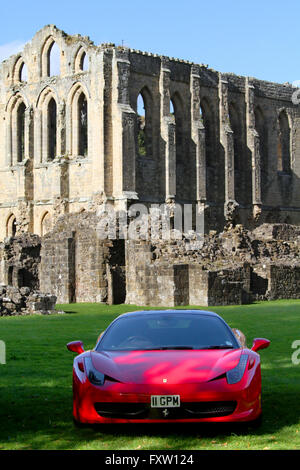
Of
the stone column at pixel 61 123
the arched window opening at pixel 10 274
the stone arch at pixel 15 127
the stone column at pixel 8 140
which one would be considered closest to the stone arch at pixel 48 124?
the stone column at pixel 61 123

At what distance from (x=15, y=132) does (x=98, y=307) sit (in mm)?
26571

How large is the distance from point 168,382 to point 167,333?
132 cm

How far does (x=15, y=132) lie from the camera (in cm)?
5272

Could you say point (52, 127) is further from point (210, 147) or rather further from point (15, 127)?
point (210, 147)

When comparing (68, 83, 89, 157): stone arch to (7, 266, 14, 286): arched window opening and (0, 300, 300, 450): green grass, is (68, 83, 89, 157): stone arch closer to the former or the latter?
(7, 266, 14, 286): arched window opening

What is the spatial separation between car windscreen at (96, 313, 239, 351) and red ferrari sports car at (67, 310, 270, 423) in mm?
18

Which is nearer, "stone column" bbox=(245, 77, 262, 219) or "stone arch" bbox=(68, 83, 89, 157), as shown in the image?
"stone arch" bbox=(68, 83, 89, 157)

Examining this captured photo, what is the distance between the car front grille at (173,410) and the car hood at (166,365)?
219 mm

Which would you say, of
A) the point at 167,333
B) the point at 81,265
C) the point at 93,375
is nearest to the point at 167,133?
the point at 81,265

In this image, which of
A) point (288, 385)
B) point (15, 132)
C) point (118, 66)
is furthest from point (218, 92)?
point (288, 385)

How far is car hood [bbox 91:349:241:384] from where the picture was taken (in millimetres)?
7594

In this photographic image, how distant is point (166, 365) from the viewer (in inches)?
307

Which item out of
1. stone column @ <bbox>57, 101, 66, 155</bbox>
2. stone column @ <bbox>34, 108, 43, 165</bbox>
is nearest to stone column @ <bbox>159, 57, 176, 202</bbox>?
stone column @ <bbox>57, 101, 66, 155</bbox>
